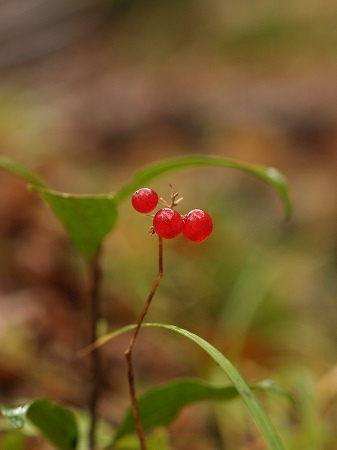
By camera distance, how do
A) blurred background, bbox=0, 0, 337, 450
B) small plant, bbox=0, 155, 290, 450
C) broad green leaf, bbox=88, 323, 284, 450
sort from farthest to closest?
blurred background, bbox=0, 0, 337, 450 < small plant, bbox=0, 155, 290, 450 < broad green leaf, bbox=88, 323, 284, 450

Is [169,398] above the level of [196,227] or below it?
below

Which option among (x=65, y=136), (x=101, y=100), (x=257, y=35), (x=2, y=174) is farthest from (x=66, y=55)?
(x=2, y=174)

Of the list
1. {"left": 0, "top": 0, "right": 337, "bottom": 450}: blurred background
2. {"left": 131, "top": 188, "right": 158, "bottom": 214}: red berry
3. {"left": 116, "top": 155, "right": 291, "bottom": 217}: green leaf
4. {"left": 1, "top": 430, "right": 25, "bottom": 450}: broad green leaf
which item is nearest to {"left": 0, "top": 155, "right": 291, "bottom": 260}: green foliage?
{"left": 116, "top": 155, "right": 291, "bottom": 217}: green leaf

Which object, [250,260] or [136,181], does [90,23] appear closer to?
[250,260]

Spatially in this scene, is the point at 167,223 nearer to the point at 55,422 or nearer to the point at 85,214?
the point at 85,214

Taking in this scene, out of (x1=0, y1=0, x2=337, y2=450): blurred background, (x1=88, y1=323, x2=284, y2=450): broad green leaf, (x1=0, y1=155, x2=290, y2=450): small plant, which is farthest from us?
(x1=0, y1=0, x2=337, y2=450): blurred background

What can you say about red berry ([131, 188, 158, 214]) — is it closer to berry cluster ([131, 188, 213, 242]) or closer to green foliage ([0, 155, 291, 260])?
berry cluster ([131, 188, 213, 242])

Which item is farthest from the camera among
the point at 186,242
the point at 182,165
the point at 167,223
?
the point at 186,242

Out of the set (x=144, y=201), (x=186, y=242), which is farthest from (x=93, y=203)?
(x=186, y=242)
